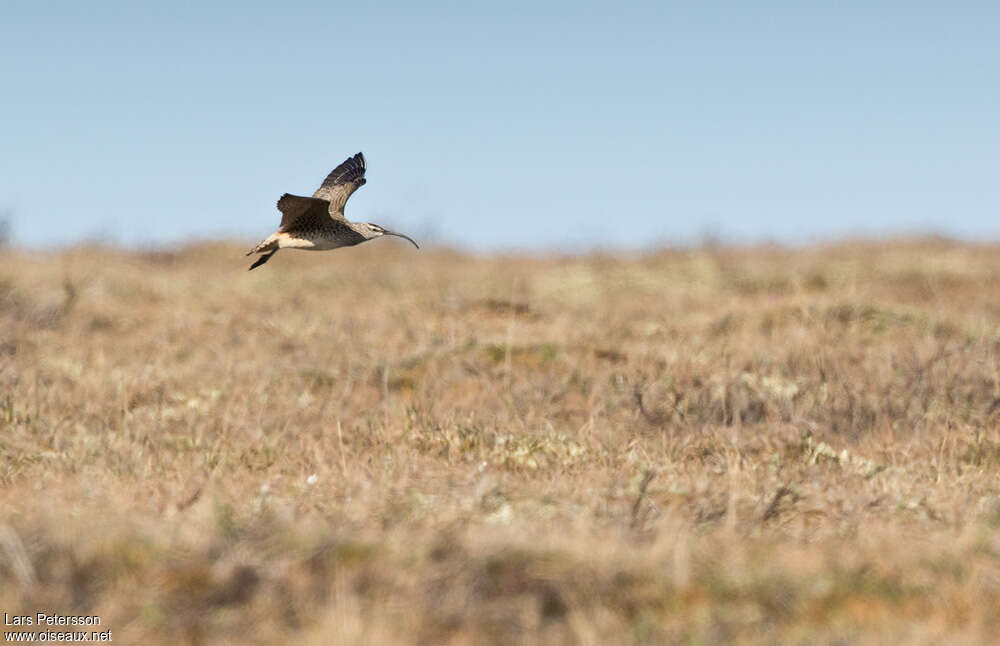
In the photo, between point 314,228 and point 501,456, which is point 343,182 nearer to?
point 314,228

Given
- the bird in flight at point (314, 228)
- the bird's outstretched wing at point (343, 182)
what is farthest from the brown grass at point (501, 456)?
the bird's outstretched wing at point (343, 182)

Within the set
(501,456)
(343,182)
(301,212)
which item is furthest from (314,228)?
(501,456)

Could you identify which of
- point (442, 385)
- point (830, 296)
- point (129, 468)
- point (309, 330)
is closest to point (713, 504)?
point (129, 468)

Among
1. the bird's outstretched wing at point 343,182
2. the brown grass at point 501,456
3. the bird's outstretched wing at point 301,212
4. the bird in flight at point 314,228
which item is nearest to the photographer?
the brown grass at point 501,456

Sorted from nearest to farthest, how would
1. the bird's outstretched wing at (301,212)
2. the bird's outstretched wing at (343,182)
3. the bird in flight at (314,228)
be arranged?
1. the bird's outstretched wing at (301,212)
2. the bird in flight at (314,228)
3. the bird's outstretched wing at (343,182)

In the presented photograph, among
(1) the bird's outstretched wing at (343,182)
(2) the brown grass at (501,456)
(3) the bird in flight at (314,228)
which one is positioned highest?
(1) the bird's outstretched wing at (343,182)

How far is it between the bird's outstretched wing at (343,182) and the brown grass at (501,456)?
4.37 ft

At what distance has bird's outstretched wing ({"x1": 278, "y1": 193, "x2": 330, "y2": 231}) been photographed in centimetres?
596

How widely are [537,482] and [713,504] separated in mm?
871

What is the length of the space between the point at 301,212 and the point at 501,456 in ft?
5.52

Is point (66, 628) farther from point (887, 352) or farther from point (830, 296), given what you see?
point (830, 296)

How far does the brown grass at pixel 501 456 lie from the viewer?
341 centimetres

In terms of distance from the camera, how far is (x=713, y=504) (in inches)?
186

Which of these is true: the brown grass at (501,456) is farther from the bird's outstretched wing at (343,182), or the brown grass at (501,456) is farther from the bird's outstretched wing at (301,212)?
the bird's outstretched wing at (343,182)
